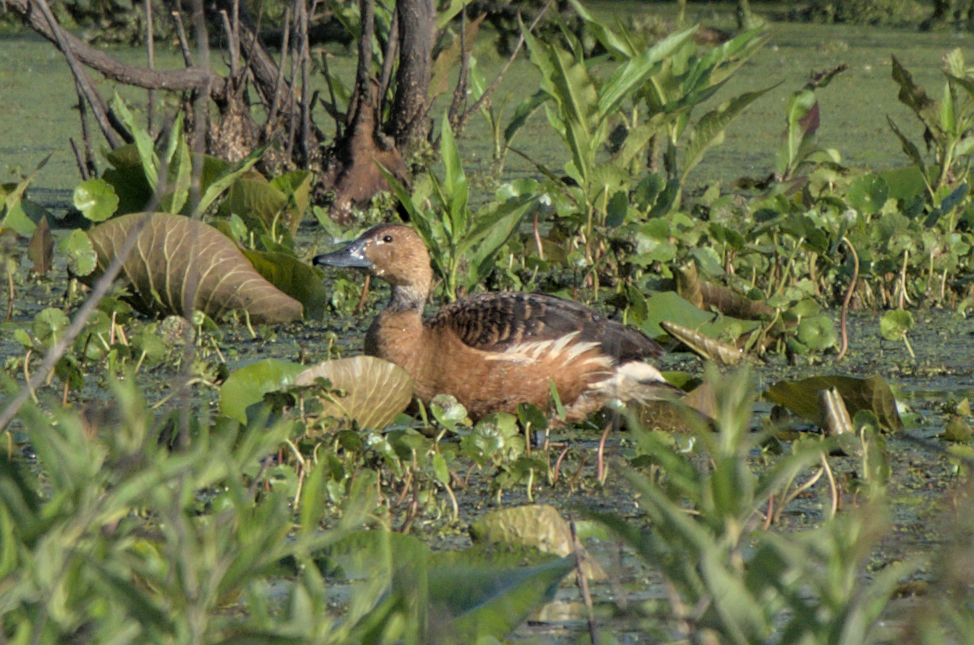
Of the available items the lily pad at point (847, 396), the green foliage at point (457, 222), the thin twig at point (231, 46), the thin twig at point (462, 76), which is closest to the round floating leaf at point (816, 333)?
the lily pad at point (847, 396)

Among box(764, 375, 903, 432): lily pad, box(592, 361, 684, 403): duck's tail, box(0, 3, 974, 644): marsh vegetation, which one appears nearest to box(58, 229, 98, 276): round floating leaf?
box(0, 3, 974, 644): marsh vegetation

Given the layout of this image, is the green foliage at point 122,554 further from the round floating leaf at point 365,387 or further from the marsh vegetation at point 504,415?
the round floating leaf at point 365,387

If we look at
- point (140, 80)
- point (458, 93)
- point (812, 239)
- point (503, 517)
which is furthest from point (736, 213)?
point (503, 517)

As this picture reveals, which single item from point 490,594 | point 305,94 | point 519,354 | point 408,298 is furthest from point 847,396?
point 305,94

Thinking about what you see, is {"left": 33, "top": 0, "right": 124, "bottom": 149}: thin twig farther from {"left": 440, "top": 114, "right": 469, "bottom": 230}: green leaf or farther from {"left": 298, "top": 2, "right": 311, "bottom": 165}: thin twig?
{"left": 440, "top": 114, "right": 469, "bottom": 230}: green leaf

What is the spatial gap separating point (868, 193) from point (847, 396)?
1920 mm

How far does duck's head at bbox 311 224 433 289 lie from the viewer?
4211 mm

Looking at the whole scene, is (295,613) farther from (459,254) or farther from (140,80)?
(140,80)

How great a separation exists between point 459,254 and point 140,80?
1933mm

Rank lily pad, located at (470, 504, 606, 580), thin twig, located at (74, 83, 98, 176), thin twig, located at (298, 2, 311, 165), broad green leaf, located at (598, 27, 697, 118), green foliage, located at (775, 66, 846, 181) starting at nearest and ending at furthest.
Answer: lily pad, located at (470, 504, 606, 580) < broad green leaf, located at (598, 27, 697, 118) < green foliage, located at (775, 66, 846, 181) < thin twig, located at (298, 2, 311, 165) < thin twig, located at (74, 83, 98, 176)

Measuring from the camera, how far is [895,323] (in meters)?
4.11

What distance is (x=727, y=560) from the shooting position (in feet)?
4.16

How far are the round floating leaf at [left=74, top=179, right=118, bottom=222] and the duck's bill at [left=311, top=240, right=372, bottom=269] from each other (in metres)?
1.23

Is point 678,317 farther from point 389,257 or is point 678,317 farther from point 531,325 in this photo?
point 389,257
